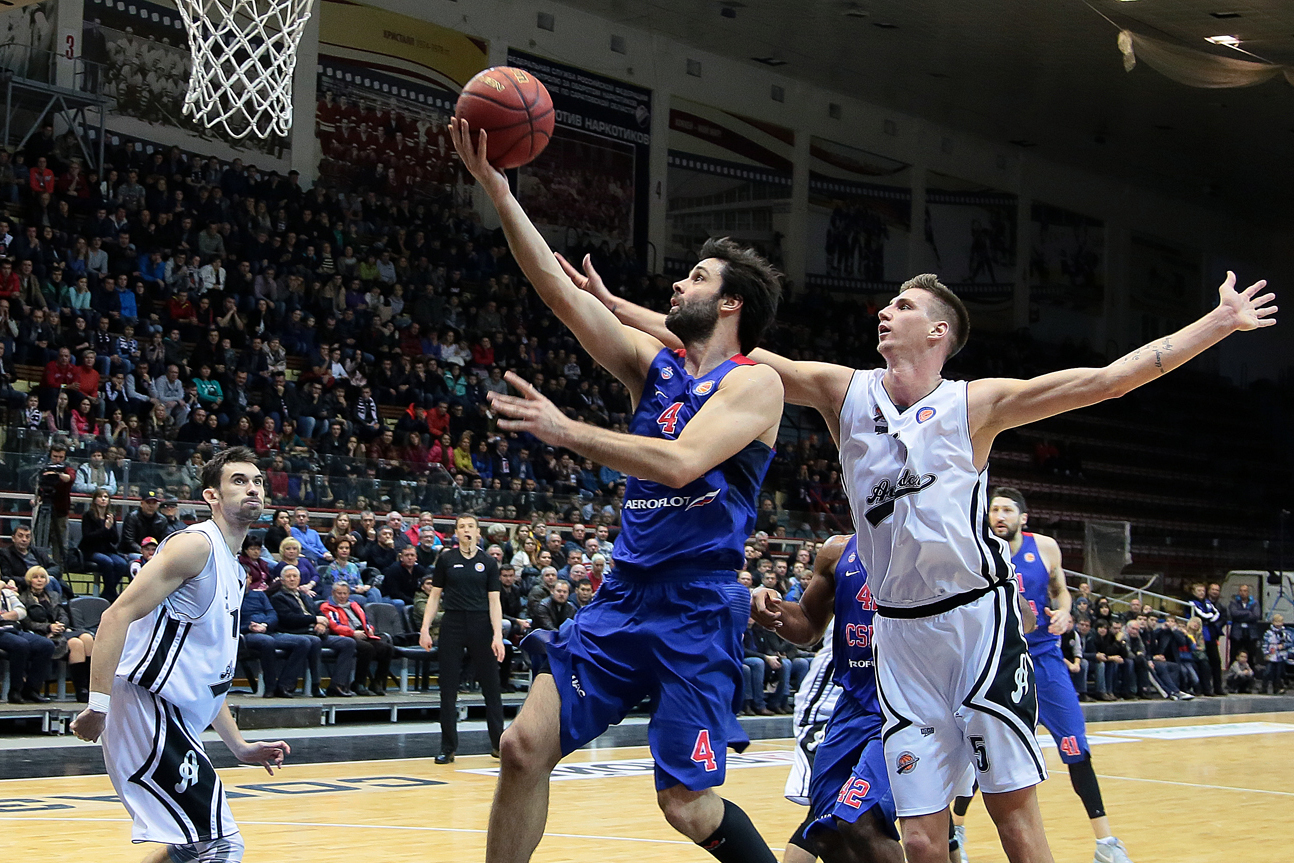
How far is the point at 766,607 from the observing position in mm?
4758

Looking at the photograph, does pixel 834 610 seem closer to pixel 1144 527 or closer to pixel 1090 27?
pixel 1090 27

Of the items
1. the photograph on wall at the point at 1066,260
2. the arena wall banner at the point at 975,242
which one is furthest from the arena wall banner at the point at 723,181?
the photograph on wall at the point at 1066,260

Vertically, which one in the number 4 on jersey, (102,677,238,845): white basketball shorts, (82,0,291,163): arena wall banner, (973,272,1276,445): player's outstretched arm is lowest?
(102,677,238,845): white basketball shorts

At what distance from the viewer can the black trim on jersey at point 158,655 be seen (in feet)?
14.0

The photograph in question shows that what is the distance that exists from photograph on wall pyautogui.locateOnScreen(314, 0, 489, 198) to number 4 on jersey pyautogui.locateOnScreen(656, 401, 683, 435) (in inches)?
750

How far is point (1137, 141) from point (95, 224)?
2312cm

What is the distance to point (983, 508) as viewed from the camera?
164 inches

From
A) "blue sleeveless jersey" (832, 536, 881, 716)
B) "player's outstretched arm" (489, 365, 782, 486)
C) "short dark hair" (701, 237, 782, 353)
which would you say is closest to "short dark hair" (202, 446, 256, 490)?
"player's outstretched arm" (489, 365, 782, 486)

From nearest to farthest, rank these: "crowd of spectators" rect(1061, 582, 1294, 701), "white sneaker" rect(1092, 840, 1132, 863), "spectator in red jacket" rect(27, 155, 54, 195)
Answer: "white sneaker" rect(1092, 840, 1132, 863)
"spectator in red jacket" rect(27, 155, 54, 195)
"crowd of spectators" rect(1061, 582, 1294, 701)

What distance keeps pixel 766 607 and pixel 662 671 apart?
2.84 feet

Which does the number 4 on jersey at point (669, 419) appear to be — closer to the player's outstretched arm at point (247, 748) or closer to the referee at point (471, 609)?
the player's outstretched arm at point (247, 748)

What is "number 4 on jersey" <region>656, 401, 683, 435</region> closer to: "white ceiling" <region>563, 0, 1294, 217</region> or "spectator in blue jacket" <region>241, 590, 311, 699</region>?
"spectator in blue jacket" <region>241, 590, 311, 699</region>

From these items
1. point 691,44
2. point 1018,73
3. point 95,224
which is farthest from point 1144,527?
point 95,224

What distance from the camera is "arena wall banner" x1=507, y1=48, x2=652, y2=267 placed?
2469 centimetres
